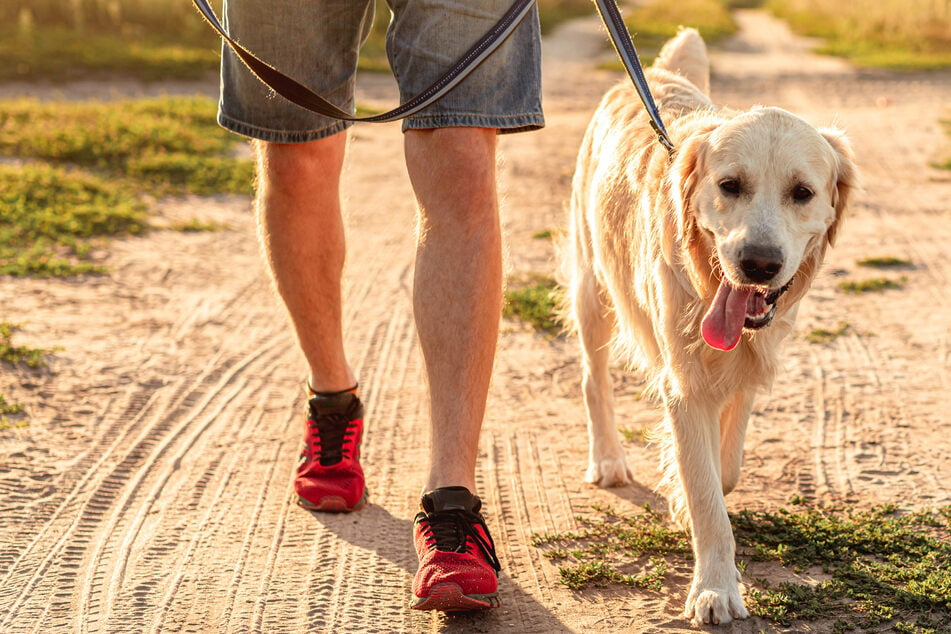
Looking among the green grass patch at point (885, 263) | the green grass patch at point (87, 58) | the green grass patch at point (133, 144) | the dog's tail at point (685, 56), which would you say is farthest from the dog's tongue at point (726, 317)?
the green grass patch at point (87, 58)

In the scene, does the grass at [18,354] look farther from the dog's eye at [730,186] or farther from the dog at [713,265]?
the dog's eye at [730,186]

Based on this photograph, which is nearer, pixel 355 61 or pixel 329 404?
pixel 355 61

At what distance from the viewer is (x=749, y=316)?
2.75 m

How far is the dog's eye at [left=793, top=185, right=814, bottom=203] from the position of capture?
271 centimetres

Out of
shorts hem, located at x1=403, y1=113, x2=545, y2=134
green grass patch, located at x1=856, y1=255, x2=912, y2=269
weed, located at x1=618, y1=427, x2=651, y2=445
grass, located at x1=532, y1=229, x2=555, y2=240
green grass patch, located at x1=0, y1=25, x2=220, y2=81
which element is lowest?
weed, located at x1=618, y1=427, x2=651, y2=445

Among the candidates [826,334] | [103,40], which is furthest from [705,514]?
[103,40]

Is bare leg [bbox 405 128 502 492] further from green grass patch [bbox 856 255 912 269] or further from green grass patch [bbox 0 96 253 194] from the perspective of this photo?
green grass patch [bbox 0 96 253 194]

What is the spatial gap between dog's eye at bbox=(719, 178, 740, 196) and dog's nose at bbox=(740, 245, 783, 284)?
7.5 inches

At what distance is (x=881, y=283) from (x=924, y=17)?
16579mm

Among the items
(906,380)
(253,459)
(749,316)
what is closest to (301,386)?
(253,459)

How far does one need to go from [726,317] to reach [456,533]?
869 millimetres

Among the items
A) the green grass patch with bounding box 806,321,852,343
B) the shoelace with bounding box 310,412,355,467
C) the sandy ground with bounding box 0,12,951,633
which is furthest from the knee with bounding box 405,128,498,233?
the green grass patch with bounding box 806,321,852,343

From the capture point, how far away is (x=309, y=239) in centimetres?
329

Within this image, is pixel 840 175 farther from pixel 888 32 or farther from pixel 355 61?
pixel 888 32
